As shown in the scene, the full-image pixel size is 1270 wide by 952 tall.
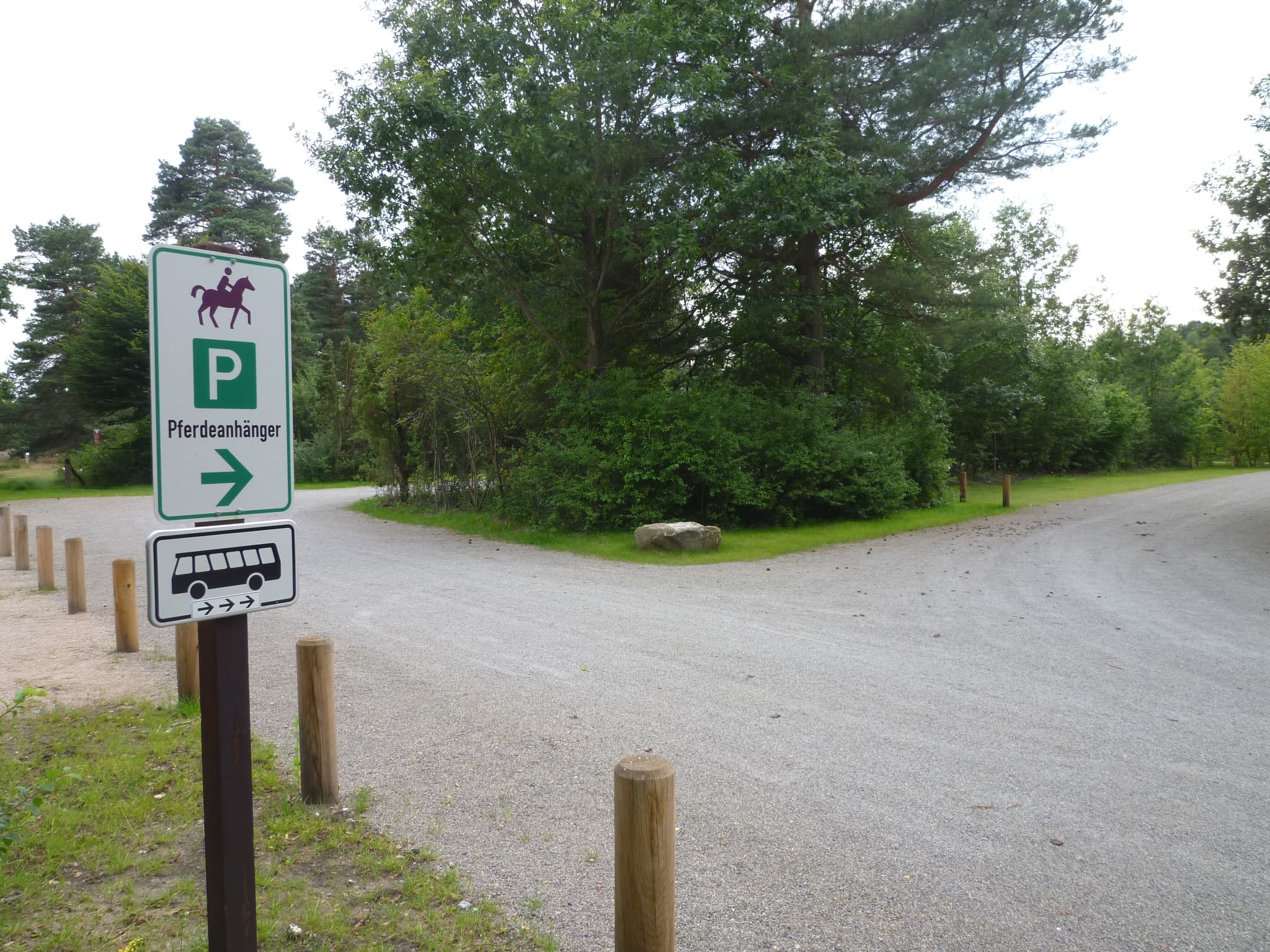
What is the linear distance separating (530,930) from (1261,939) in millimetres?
2664

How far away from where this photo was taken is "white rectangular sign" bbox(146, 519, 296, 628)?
7.76 ft

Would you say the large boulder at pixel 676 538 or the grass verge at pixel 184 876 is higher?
the large boulder at pixel 676 538

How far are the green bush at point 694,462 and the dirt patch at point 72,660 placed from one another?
28.2ft

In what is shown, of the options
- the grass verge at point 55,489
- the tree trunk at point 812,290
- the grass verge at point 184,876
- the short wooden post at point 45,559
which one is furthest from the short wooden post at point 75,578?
the grass verge at point 55,489

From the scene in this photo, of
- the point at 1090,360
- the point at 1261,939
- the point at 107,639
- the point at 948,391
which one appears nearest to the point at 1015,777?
the point at 1261,939

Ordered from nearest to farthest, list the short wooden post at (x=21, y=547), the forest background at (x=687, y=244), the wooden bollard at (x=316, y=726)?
1. the wooden bollard at (x=316, y=726)
2. the short wooden post at (x=21, y=547)
3. the forest background at (x=687, y=244)

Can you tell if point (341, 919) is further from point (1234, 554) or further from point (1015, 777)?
point (1234, 554)

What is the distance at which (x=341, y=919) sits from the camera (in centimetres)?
312

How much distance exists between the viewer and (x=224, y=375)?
2582 millimetres

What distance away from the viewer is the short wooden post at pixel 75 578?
30.6 feet

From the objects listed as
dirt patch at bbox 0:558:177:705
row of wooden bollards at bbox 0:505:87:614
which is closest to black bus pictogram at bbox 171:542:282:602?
dirt patch at bbox 0:558:177:705

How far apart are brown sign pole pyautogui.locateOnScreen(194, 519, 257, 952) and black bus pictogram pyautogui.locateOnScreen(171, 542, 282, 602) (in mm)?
96

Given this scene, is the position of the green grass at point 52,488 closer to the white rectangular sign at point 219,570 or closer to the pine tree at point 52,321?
the pine tree at point 52,321

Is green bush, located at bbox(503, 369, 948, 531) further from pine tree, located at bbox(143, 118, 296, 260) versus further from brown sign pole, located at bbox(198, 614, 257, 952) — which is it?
pine tree, located at bbox(143, 118, 296, 260)
